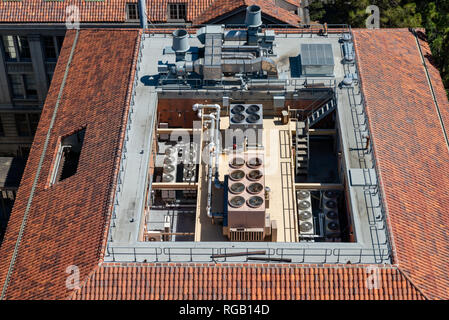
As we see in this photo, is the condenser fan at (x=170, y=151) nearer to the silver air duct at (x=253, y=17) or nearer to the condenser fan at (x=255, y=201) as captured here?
the condenser fan at (x=255, y=201)

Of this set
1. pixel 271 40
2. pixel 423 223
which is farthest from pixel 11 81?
pixel 423 223

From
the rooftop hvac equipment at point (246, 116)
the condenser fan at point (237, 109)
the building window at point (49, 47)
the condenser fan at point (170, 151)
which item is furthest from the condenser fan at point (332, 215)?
the building window at point (49, 47)

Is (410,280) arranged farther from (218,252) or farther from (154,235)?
(154,235)

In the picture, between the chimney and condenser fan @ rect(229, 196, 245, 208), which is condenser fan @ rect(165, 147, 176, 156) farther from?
the chimney

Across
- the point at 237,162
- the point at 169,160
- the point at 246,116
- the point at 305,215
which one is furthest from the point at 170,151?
the point at 305,215

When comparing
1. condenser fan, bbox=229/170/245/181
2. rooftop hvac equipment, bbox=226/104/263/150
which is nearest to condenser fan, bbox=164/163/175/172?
rooftop hvac equipment, bbox=226/104/263/150
